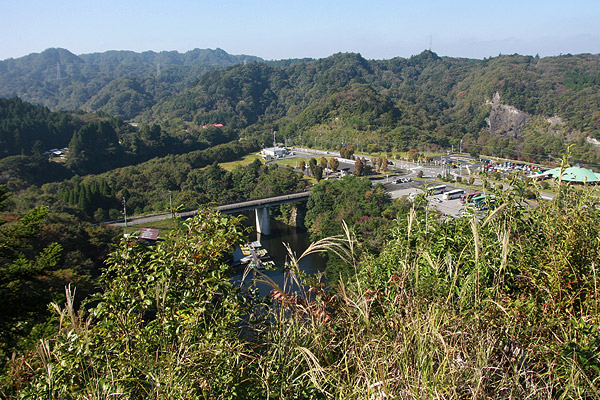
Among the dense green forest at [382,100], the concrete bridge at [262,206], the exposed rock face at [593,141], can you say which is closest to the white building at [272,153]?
the dense green forest at [382,100]

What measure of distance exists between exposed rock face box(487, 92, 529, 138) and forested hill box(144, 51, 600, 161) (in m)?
0.15

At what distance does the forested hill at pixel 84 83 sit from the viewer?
94250 millimetres

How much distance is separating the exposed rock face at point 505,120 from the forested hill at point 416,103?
154mm

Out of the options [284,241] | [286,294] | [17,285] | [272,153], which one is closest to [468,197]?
[286,294]

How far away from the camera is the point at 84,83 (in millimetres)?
120500

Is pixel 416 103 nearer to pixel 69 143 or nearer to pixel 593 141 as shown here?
pixel 593 141

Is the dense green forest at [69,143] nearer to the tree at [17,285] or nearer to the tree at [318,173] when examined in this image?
the tree at [318,173]

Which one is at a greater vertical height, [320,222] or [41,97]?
[41,97]

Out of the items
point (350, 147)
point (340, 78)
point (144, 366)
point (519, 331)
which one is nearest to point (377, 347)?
point (519, 331)

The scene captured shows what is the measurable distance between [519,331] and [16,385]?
3.32m

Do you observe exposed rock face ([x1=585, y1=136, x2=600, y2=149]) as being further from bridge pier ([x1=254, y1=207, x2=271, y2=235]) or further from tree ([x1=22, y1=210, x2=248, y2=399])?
tree ([x1=22, y1=210, x2=248, y2=399])

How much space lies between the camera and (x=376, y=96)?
57.7 m

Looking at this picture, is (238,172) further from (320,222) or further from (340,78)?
(340,78)

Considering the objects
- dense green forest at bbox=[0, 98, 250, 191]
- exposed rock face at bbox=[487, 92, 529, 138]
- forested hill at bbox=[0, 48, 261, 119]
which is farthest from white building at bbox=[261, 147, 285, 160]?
forested hill at bbox=[0, 48, 261, 119]
